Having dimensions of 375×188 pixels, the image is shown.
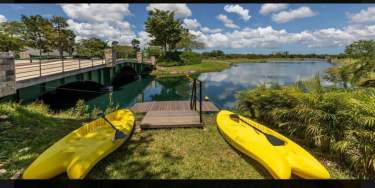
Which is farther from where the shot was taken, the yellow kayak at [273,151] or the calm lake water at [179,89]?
the calm lake water at [179,89]

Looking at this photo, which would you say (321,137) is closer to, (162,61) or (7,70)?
(7,70)

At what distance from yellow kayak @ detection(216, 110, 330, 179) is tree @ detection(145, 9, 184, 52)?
35141 millimetres

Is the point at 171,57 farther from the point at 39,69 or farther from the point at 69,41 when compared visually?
the point at 39,69

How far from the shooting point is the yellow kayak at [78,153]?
291cm

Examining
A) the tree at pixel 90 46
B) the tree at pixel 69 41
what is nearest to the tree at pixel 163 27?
the tree at pixel 90 46

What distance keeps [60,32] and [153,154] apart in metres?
36.9

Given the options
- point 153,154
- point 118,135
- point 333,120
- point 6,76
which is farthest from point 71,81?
point 333,120

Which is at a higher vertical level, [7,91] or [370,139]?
[7,91]

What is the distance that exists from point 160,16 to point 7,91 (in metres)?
35.6

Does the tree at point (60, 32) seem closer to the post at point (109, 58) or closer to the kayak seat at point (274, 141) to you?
the post at point (109, 58)

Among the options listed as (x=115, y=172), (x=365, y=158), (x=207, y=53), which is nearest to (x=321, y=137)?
(x=365, y=158)

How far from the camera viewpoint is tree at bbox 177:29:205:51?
4578 centimetres

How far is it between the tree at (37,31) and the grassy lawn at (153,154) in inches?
1253

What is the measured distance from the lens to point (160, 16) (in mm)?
37875
